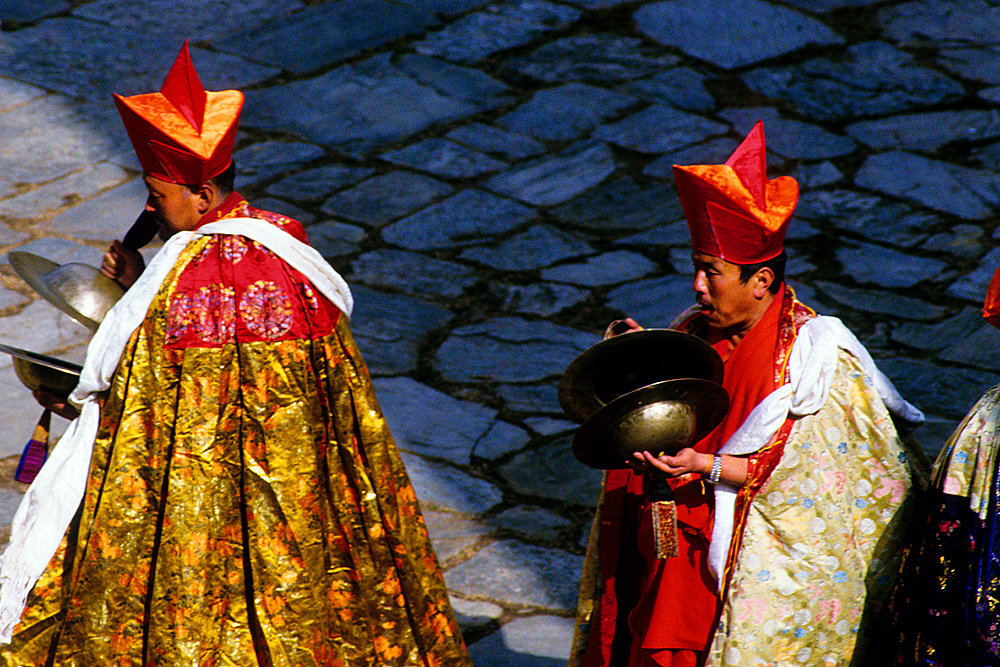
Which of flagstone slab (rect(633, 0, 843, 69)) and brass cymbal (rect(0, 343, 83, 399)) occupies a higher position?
brass cymbal (rect(0, 343, 83, 399))

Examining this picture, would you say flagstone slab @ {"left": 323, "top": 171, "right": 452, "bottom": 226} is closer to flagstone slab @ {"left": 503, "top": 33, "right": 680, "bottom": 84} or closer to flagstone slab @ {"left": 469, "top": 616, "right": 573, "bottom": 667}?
flagstone slab @ {"left": 503, "top": 33, "right": 680, "bottom": 84}

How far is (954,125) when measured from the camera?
7.41 m

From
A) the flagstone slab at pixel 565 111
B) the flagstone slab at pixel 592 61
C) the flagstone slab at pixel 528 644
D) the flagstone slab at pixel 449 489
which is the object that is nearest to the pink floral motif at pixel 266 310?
the flagstone slab at pixel 528 644

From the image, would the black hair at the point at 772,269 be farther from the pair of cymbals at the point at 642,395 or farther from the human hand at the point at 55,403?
the human hand at the point at 55,403

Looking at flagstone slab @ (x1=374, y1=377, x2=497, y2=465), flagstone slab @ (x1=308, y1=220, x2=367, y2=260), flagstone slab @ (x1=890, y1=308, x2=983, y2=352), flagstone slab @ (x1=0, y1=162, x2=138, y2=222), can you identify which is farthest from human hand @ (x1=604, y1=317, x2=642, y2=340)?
flagstone slab @ (x1=0, y1=162, x2=138, y2=222)

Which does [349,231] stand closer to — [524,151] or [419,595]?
[524,151]

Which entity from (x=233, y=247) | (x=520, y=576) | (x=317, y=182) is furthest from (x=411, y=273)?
(x=233, y=247)

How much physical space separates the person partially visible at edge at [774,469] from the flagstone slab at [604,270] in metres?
3.41

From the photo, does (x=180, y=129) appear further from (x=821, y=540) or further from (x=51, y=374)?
(x=821, y=540)

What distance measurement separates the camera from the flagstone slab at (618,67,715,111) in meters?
7.76

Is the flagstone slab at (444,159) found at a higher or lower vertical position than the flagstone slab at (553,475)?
higher

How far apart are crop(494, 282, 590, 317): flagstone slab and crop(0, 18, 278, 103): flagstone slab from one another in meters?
2.73

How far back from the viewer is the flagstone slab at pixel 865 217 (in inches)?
253

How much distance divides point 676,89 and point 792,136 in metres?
0.94
